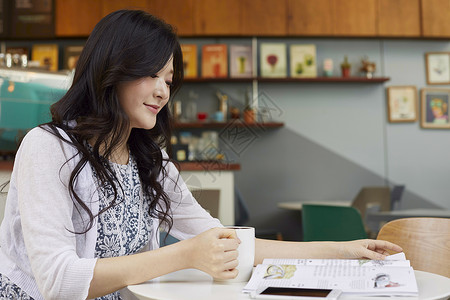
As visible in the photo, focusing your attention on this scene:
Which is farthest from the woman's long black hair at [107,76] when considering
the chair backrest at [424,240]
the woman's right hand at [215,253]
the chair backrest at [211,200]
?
the chair backrest at [211,200]

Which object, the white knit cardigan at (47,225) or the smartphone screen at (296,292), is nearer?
the smartphone screen at (296,292)

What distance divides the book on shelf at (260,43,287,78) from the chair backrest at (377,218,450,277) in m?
3.93

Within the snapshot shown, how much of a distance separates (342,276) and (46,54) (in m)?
4.97

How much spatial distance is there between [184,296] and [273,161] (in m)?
4.47

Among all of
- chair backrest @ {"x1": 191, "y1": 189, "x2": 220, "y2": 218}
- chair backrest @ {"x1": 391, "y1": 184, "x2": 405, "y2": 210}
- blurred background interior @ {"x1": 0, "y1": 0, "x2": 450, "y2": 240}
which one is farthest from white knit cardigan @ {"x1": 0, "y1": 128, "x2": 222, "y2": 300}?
blurred background interior @ {"x1": 0, "y1": 0, "x2": 450, "y2": 240}

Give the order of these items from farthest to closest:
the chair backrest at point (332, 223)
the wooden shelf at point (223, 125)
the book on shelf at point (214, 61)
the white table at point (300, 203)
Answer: the book on shelf at point (214, 61)
the wooden shelf at point (223, 125)
the white table at point (300, 203)
the chair backrest at point (332, 223)

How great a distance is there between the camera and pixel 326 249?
1275 millimetres

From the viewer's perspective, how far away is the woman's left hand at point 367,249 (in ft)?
3.96

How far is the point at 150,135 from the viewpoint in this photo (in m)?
1.47

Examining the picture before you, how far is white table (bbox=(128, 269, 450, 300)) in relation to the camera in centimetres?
90

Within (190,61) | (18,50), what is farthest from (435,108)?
(18,50)

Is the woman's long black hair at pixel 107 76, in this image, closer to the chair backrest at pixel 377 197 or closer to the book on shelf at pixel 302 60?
the chair backrest at pixel 377 197

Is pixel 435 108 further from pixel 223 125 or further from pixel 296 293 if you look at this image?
pixel 296 293

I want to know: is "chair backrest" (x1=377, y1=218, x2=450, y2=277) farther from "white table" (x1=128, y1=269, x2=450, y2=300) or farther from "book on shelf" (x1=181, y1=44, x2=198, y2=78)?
"book on shelf" (x1=181, y1=44, x2=198, y2=78)
